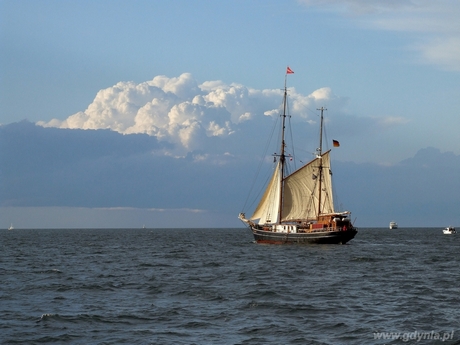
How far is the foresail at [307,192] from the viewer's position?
4063 inches

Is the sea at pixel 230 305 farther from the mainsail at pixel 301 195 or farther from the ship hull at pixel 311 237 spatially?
the mainsail at pixel 301 195

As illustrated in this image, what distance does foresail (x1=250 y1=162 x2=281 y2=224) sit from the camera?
101 meters

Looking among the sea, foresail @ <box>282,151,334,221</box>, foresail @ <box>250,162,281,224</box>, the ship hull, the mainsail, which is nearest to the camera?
the sea

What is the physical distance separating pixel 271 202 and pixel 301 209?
511 cm

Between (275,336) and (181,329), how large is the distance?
4.40 m

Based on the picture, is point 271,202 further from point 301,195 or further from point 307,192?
point 307,192

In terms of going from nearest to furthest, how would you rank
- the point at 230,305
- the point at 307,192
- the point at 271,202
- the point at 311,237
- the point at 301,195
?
1. the point at 230,305
2. the point at 311,237
3. the point at 271,202
4. the point at 301,195
5. the point at 307,192

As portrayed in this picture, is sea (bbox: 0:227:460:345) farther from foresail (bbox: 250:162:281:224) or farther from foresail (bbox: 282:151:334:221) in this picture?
foresail (bbox: 282:151:334:221)

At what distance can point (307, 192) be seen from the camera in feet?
342

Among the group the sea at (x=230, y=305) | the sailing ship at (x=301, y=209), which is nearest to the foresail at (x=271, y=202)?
the sailing ship at (x=301, y=209)

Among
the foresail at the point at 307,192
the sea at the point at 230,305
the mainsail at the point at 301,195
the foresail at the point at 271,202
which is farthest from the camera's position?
the foresail at the point at 307,192

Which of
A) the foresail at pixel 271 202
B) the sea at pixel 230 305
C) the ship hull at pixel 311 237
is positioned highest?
the foresail at pixel 271 202

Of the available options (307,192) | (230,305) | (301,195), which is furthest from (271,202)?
(230,305)

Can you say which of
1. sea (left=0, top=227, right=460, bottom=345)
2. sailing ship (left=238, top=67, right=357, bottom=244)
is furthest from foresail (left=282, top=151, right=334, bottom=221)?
sea (left=0, top=227, right=460, bottom=345)
